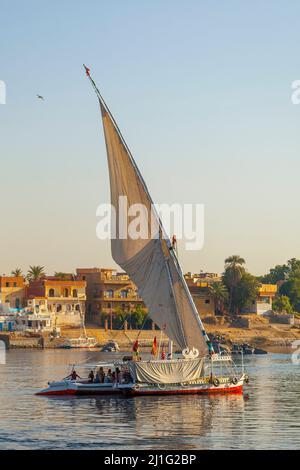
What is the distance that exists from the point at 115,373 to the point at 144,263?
5.26 metres

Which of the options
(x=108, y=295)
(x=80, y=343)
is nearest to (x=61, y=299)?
(x=108, y=295)

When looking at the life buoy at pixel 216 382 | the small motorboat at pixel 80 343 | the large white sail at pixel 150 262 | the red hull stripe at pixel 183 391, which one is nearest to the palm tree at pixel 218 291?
the small motorboat at pixel 80 343

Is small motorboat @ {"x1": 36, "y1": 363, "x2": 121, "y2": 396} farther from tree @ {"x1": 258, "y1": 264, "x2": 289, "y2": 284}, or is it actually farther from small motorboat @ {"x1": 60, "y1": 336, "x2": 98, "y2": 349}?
tree @ {"x1": 258, "y1": 264, "x2": 289, "y2": 284}

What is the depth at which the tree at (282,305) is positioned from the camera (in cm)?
14112

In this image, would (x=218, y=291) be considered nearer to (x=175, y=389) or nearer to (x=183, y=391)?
(x=183, y=391)

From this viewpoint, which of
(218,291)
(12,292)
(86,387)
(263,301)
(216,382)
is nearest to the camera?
(86,387)

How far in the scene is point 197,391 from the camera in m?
48.8

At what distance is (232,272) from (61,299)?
2340cm

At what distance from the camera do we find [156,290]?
49.5 metres

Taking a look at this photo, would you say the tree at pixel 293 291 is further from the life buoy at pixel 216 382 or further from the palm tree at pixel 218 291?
the life buoy at pixel 216 382

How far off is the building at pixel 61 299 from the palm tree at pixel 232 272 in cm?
1980

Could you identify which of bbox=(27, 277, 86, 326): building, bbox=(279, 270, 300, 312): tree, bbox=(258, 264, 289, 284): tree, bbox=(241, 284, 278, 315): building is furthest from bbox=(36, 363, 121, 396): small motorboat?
bbox=(258, 264, 289, 284): tree
